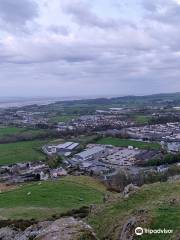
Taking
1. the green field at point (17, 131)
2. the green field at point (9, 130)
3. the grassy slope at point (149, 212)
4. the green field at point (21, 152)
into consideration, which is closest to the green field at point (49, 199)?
the grassy slope at point (149, 212)

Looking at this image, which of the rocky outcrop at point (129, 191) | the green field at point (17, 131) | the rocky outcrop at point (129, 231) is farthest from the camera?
the green field at point (17, 131)

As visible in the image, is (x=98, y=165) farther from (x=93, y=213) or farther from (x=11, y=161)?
(x=93, y=213)

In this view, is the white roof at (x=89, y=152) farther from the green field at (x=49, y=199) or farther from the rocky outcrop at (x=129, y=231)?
the rocky outcrop at (x=129, y=231)

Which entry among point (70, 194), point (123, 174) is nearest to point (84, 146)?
point (123, 174)

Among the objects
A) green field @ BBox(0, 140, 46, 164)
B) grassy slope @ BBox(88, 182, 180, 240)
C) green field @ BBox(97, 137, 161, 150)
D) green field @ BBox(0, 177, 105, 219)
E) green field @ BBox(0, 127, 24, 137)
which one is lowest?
green field @ BBox(0, 140, 46, 164)

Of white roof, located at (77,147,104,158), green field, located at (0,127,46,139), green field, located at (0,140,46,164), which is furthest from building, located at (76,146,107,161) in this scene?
green field, located at (0,127,46,139)

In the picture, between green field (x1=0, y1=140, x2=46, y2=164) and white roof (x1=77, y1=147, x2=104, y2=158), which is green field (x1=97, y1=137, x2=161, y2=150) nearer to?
white roof (x1=77, y1=147, x2=104, y2=158)

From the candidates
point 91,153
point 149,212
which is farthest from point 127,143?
point 149,212
